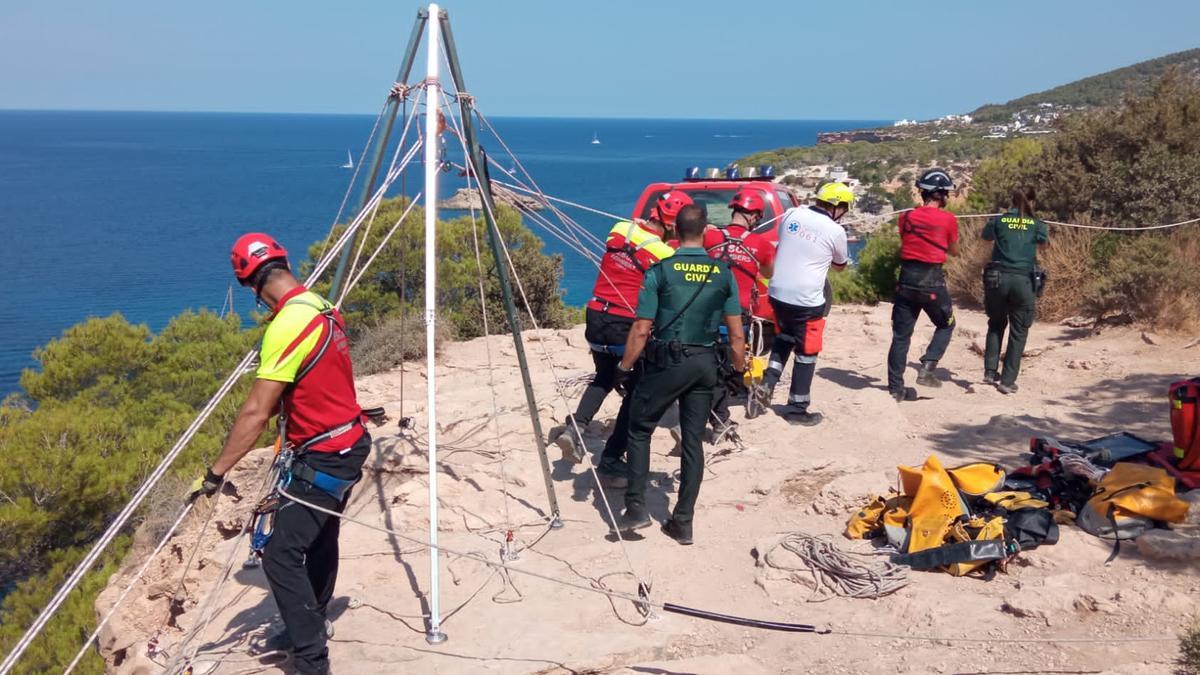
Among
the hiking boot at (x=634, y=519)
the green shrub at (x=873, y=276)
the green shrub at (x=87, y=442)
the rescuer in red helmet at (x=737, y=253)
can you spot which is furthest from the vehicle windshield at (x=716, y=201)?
the green shrub at (x=87, y=442)

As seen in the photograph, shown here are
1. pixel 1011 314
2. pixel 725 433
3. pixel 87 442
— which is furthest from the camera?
pixel 87 442

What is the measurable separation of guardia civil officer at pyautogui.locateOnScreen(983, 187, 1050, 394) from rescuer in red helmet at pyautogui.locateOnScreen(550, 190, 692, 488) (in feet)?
12.1

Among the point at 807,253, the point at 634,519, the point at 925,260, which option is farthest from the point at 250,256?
the point at 925,260

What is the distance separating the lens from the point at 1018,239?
8445 millimetres

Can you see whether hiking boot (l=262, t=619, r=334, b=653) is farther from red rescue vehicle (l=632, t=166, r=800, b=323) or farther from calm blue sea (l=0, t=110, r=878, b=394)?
red rescue vehicle (l=632, t=166, r=800, b=323)

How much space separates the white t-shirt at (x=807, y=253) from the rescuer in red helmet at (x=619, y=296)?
47.3 inches

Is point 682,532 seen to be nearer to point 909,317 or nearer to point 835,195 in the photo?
point 835,195

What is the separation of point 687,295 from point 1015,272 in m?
4.61

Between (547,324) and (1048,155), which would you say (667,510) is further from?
(1048,155)

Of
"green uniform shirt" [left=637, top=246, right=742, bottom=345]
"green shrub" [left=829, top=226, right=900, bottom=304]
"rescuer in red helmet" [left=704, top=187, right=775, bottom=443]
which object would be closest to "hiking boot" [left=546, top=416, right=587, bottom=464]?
"rescuer in red helmet" [left=704, top=187, right=775, bottom=443]

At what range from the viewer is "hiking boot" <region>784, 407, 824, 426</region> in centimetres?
762

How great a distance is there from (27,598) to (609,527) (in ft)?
27.7

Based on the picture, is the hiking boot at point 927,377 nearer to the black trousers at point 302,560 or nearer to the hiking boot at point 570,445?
the hiking boot at point 570,445

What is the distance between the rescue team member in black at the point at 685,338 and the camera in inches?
207
